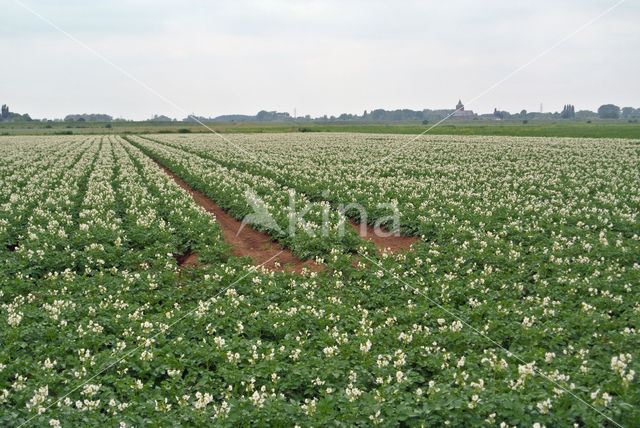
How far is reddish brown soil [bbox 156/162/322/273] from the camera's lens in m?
11.4

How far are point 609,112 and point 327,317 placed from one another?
19599 cm

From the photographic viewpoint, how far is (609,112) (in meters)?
165

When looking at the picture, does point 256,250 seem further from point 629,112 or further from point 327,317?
point 629,112

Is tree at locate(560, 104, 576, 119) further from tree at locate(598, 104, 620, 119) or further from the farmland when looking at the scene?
the farmland

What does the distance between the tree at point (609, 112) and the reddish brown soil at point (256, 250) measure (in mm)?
183619

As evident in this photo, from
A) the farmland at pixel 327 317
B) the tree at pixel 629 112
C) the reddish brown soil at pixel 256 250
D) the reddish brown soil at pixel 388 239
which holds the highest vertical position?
the tree at pixel 629 112

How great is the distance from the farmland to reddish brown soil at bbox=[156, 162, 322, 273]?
0.79 feet

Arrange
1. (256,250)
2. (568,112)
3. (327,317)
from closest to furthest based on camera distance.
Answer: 1. (327,317)
2. (256,250)
3. (568,112)

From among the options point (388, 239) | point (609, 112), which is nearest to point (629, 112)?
point (609, 112)

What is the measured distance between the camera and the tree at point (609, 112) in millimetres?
161875

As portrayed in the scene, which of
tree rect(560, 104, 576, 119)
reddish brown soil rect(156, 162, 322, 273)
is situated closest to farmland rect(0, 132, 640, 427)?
reddish brown soil rect(156, 162, 322, 273)

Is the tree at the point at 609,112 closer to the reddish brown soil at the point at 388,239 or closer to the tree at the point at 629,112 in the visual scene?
the tree at the point at 629,112

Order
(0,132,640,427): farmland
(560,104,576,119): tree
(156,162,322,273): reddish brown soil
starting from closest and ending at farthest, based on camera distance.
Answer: (0,132,640,427): farmland, (156,162,322,273): reddish brown soil, (560,104,576,119): tree

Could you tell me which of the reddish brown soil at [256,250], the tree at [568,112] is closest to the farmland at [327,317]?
the reddish brown soil at [256,250]
